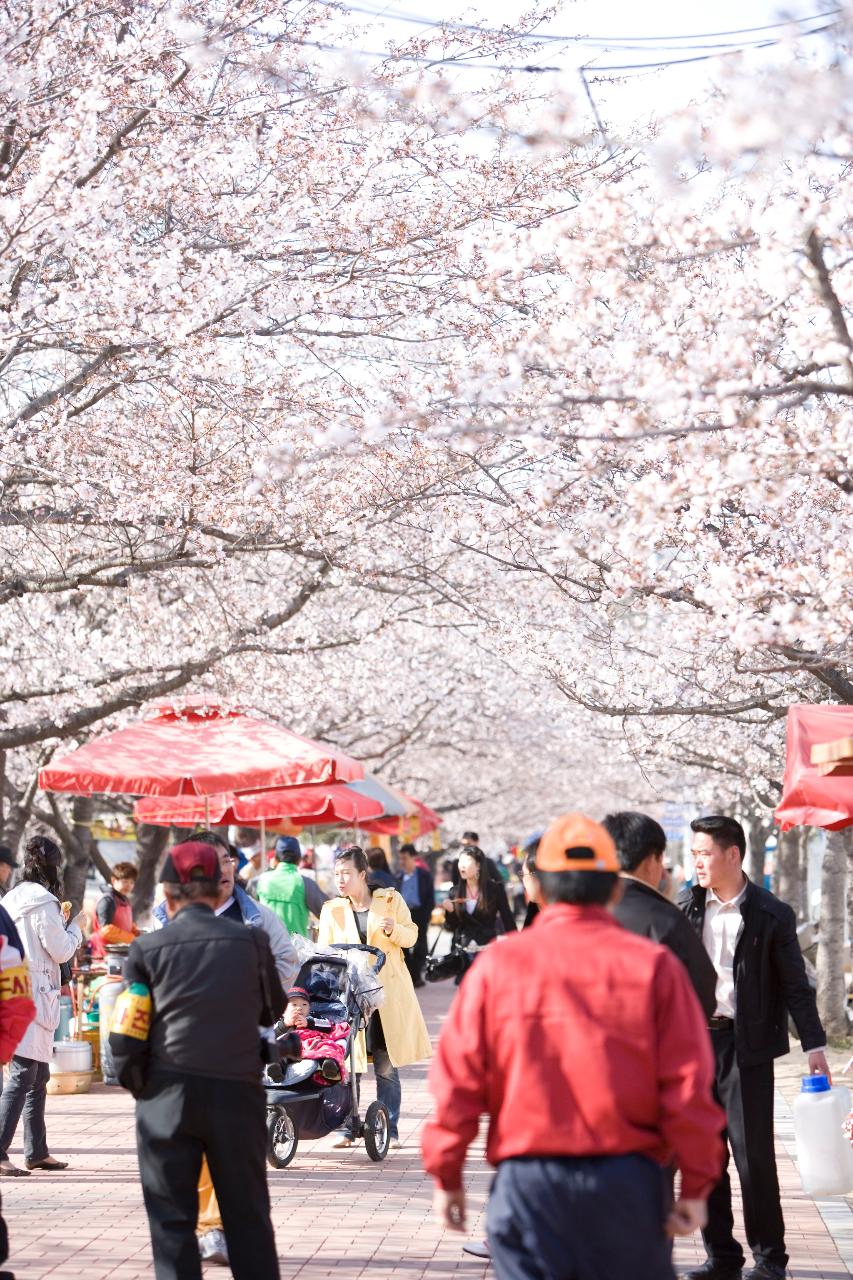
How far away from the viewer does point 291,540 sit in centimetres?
1214

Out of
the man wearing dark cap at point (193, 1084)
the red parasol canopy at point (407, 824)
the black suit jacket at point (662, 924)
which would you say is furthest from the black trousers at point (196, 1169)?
the red parasol canopy at point (407, 824)

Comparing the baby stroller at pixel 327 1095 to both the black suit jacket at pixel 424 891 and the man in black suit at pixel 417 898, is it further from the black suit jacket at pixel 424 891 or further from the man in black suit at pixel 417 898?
the black suit jacket at pixel 424 891

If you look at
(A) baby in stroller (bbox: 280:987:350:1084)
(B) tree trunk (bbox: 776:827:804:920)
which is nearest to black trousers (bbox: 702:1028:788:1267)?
A: (A) baby in stroller (bbox: 280:987:350:1084)

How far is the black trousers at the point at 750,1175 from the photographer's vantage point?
6.42m

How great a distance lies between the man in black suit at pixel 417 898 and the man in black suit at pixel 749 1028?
16.0m

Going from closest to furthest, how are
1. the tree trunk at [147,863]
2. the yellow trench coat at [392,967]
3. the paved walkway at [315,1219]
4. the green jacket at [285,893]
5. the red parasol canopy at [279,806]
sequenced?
the paved walkway at [315,1219] → the yellow trench coat at [392,967] → the green jacket at [285,893] → the red parasol canopy at [279,806] → the tree trunk at [147,863]

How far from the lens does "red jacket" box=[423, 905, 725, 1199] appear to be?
3713 mm

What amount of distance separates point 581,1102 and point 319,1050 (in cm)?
594

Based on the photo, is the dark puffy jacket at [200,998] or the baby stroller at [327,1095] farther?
the baby stroller at [327,1095]

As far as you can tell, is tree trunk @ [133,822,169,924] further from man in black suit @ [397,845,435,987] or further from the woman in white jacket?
the woman in white jacket

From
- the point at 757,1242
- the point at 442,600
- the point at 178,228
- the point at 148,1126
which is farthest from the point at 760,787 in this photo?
the point at 148,1126

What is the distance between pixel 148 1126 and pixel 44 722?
1035 centimetres

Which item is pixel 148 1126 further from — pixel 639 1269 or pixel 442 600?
pixel 442 600

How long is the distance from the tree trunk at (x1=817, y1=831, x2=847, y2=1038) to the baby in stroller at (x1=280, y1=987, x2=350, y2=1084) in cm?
863
